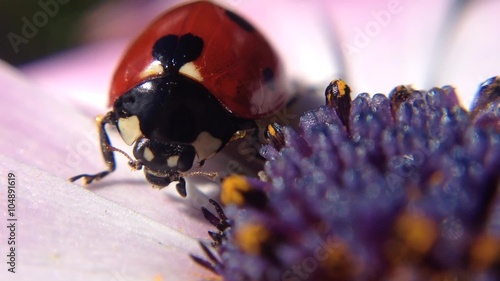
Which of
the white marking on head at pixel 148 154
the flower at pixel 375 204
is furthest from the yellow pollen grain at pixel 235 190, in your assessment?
the white marking on head at pixel 148 154

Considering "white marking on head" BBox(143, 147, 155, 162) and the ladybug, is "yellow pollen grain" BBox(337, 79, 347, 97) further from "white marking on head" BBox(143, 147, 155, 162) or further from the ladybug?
"white marking on head" BBox(143, 147, 155, 162)

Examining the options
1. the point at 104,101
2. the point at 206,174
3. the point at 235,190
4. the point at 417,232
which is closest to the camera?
the point at 417,232

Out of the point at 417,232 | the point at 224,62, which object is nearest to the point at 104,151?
the point at 224,62

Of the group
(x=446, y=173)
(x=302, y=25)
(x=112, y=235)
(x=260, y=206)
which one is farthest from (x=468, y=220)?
(x=302, y=25)

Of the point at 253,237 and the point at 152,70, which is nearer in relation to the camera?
the point at 253,237

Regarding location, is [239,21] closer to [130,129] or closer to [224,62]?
[224,62]

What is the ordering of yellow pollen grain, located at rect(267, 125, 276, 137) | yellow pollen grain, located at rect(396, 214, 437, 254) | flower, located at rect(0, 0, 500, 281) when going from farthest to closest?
1. yellow pollen grain, located at rect(267, 125, 276, 137)
2. flower, located at rect(0, 0, 500, 281)
3. yellow pollen grain, located at rect(396, 214, 437, 254)

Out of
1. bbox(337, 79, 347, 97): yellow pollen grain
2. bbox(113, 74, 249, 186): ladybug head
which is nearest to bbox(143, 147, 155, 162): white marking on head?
bbox(113, 74, 249, 186): ladybug head
